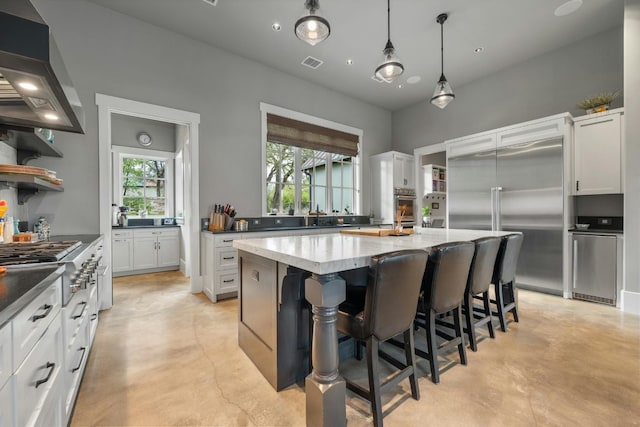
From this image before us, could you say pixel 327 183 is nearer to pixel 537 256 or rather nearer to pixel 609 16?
pixel 537 256

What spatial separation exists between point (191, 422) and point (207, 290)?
7.73 feet

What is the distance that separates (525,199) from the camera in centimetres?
391

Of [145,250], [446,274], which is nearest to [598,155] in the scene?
[446,274]

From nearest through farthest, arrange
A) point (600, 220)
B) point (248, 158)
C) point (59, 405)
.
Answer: point (59, 405)
point (600, 220)
point (248, 158)

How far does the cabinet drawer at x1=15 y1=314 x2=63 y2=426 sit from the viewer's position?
2.77 feet

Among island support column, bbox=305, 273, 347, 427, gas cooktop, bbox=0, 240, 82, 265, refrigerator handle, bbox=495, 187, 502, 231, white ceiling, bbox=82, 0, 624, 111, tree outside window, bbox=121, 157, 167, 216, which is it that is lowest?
island support column, bbox=305, 273, 347, 427

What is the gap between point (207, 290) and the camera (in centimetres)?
368

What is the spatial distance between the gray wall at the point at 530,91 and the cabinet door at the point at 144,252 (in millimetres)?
5528

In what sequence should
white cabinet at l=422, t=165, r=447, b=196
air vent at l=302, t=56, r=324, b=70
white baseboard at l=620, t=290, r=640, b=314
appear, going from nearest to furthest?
white baseboard at l=620, t=290, r=640, b=314, air vent at l=302, t=56, r=324, b=70, white cabinet at l=422, t=165, r=447, b=196

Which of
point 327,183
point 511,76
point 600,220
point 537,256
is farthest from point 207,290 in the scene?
point 511,76

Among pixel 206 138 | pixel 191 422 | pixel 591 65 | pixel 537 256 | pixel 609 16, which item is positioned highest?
pixel 609 16

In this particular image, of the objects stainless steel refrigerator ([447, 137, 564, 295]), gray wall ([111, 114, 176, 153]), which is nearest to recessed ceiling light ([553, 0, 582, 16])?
stainless steel refrigerator ([447, 137, 564, 295])

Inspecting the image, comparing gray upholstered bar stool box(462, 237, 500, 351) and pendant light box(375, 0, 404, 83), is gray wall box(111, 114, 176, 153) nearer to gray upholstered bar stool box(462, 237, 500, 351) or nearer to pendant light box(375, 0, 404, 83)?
pendant light box(375, 0, 404, 83)

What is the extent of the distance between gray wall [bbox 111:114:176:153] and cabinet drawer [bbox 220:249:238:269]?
3.35 metres
